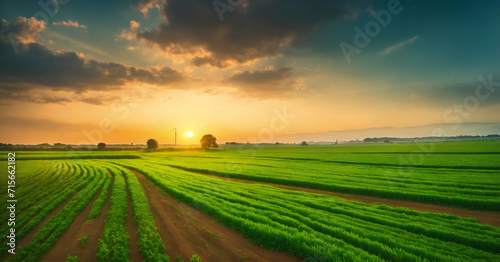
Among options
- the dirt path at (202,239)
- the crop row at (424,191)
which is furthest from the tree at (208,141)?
the dirt path at (202,239)

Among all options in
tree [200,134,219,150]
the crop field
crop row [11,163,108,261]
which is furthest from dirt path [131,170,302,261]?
tree [200,134,219,150]

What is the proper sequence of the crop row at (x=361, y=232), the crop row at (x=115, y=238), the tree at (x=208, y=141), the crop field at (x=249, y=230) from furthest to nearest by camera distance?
the tree at (x=208, y=141) → the crop field at (x=249, y=230) → the crop row at (x=115, y=238) → the crop row at (x=361, y=232)

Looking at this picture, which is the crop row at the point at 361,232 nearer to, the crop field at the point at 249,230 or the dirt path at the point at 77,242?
the crop field at the point at 249,230

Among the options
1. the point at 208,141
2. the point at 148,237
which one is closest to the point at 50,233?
the point at 148,237

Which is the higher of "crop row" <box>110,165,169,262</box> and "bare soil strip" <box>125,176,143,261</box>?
"crop row" <box>110,165,169,262</box>

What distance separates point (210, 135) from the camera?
163625mm

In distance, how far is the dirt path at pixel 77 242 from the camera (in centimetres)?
902

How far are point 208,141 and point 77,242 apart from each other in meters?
151

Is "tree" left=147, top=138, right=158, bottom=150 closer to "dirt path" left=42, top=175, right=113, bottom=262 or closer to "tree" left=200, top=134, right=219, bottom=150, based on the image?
"tree" left=200, top=134, right=219, bottom=150

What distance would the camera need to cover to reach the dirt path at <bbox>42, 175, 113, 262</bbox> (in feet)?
29.6

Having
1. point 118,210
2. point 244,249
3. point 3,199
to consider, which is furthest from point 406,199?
point 3,199

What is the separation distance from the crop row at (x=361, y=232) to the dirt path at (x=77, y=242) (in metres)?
6.34

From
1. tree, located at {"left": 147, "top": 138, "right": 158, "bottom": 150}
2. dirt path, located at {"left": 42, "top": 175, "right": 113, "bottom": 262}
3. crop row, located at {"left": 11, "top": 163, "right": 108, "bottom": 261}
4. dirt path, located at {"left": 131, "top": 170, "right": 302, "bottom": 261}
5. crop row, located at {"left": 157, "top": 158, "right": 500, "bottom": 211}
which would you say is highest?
tree, located at {"left": 147, "top": 138, "right": 158, "bottom": 150}

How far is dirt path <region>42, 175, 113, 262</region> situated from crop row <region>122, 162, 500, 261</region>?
6.34 metres
